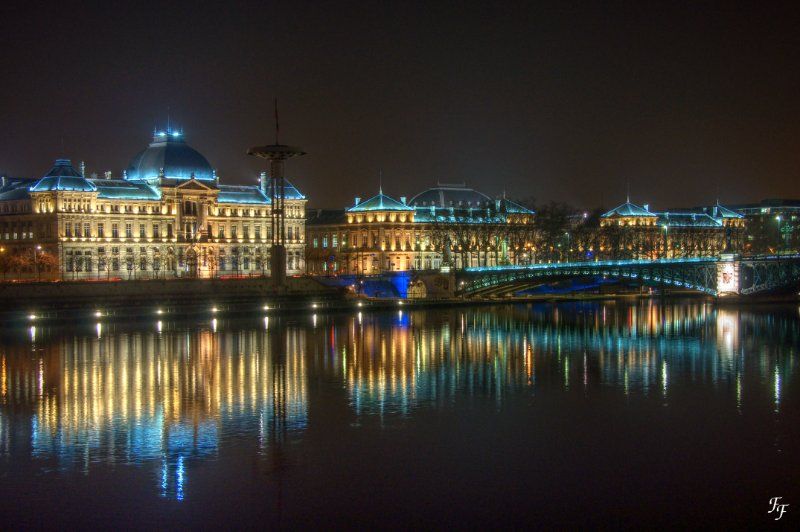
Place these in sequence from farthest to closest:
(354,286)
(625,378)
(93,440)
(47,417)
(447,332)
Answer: (354,286) < (447,332) < (625,378) < (47,417) < (93,440)

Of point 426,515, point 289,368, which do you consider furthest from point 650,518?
point 289,368

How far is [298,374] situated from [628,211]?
419 ft

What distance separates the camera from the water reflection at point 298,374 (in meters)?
38.2

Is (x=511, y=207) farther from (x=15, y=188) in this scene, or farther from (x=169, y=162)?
(x=15, y=188)

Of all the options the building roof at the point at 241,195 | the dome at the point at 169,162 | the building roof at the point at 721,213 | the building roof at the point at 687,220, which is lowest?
the building roof at the point at 687,220

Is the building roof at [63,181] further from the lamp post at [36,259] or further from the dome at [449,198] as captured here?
the dome at [449,198]

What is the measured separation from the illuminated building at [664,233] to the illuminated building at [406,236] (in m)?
12.1

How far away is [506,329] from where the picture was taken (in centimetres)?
8012

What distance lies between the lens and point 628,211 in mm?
174750

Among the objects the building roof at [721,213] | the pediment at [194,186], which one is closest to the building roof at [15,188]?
the pediment at [194,186]

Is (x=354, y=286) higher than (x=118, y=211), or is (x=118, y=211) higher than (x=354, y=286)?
(x=118, y=211)

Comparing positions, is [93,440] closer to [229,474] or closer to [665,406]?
[229,474]

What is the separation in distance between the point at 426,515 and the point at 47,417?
18.0 m

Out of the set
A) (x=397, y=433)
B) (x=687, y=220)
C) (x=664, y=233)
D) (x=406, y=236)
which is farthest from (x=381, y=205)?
(x=397, y=433)
